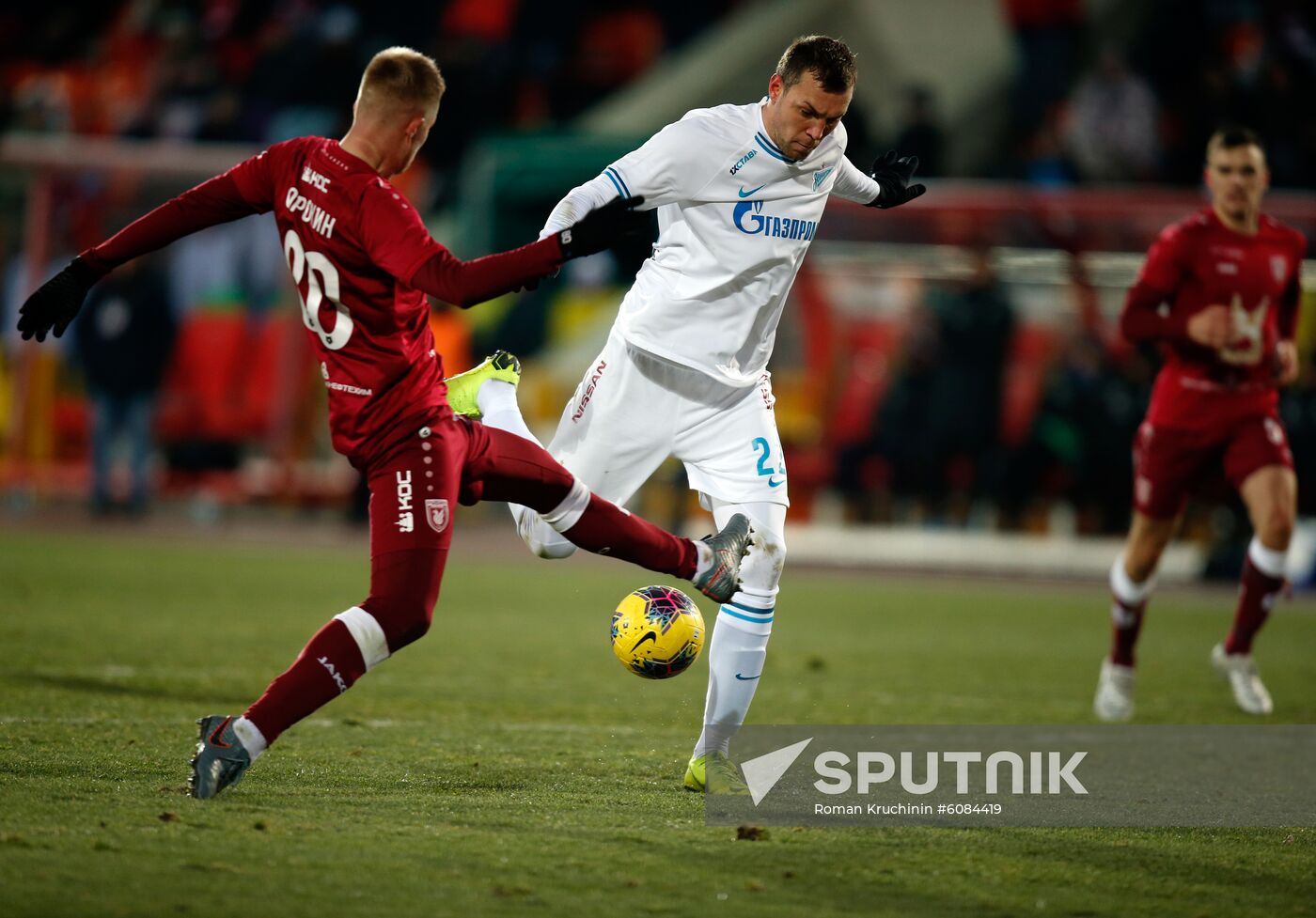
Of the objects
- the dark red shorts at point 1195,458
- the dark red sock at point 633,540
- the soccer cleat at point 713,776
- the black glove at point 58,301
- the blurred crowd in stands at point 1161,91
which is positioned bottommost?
the soccer cleat at point 713,776

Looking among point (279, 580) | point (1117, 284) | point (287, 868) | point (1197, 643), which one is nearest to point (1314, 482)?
point (1117, 284)

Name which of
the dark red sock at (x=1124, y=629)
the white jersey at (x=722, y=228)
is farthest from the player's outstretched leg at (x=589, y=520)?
the dark red sock at (x=1124, y=629)

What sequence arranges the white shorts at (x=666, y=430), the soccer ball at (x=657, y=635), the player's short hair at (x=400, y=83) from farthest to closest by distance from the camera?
the white shorts at (x=666, y=430), the soccer ball at (x=657, y=635), the player's short hair at (x=400, y=83)

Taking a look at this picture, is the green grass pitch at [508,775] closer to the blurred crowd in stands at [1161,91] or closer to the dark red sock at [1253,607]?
the dark red sock at [1253,607]

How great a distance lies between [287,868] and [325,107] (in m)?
18.9

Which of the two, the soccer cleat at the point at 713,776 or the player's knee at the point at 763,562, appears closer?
the soccer cleat at the point at 713,776

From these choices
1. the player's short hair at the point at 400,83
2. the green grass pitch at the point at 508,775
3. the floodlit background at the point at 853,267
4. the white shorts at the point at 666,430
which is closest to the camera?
the green grass pitch at the point at 508,775

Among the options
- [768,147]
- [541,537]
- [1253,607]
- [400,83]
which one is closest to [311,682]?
[541,537]

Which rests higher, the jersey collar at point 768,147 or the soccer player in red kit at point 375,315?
the jersey collar at point 768,147

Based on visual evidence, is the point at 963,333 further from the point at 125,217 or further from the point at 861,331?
the point at 125,217

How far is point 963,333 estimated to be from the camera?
15680 mm

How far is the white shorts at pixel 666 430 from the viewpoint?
5.70 metres

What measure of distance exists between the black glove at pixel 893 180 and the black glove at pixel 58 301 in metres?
2.79

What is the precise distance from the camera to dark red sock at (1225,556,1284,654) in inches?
321
